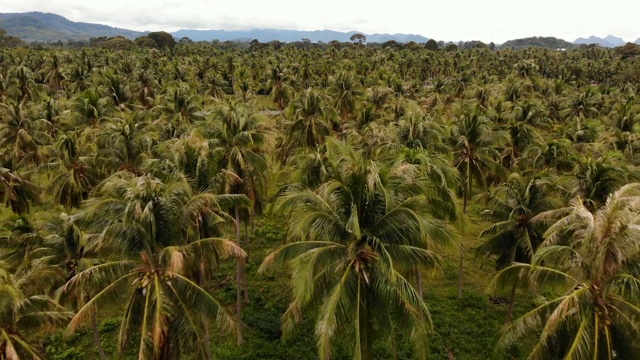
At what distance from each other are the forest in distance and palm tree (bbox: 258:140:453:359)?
0.21 ft

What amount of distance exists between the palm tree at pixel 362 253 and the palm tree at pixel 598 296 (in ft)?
10.6

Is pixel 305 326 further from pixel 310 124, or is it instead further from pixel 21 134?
pixel 21 134

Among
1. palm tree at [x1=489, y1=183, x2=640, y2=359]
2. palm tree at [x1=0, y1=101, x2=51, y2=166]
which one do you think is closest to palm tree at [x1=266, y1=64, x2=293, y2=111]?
A: palm tree at [x1=0, y1=101, x2=51, y2=166]

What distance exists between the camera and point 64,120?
114ft

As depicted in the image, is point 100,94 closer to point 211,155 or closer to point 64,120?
point 64,120

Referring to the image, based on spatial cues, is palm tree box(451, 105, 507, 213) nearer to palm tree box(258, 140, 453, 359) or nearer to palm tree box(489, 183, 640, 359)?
palm tree box(258, 140, 453, 359)

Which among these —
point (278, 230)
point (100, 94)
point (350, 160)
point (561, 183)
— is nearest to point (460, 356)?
point (561, 183)

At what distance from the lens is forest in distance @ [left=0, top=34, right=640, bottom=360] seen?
12.2m

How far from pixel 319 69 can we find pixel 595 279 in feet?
256

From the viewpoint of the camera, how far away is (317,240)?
14.4m

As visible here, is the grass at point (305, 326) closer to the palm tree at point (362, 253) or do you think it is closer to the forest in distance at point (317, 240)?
the forest in distance at point (317, 240)

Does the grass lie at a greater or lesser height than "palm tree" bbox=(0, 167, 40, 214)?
lesser

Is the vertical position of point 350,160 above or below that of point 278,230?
above

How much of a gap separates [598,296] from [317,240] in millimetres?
8236
